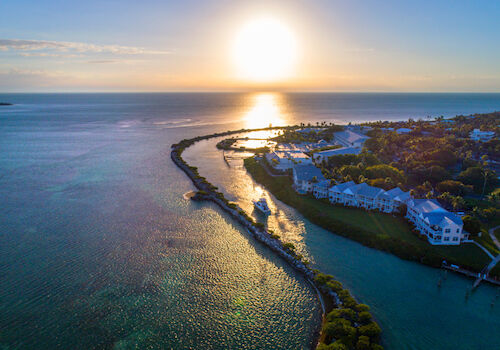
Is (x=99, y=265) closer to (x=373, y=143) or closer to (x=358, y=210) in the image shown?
(x=358, y=210)

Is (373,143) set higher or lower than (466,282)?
higher

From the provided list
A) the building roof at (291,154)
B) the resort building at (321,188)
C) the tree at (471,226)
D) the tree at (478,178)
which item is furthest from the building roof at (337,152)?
the tree at (471,226)

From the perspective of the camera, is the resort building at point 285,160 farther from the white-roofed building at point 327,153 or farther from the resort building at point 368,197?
the resort building at point 368,197

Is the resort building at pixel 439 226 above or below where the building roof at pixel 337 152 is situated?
below

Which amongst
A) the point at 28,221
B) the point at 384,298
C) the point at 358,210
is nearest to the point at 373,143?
the point at 358,210

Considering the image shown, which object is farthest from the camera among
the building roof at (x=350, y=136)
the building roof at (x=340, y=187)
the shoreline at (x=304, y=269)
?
the building roof at (x=350, y=136)

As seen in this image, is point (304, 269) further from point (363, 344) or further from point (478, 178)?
point (478, 178)

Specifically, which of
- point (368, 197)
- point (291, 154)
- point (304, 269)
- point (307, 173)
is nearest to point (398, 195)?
point (368, 197)
